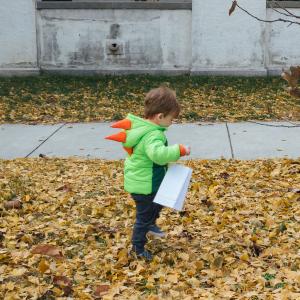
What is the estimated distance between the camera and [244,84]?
11953 mm

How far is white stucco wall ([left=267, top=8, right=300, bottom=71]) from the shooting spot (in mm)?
12695

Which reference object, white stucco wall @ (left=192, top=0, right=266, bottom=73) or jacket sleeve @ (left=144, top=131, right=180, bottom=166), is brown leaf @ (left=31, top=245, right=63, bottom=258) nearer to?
jacket sleeve @ (left=144, top=131, right=180, bottom=166)

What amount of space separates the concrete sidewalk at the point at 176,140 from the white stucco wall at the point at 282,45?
4.70 m

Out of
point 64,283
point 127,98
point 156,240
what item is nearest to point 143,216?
point 156,240

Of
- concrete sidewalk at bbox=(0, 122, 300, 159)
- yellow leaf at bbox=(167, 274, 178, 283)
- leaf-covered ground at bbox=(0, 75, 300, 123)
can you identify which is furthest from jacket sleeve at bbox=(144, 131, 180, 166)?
leaf-covered ground at bbox=(0, 75, 300, 123)

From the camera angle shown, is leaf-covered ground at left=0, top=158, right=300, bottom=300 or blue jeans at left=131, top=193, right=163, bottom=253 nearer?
leaf-covered ground at left=0, top=158, right=300, bottom=300

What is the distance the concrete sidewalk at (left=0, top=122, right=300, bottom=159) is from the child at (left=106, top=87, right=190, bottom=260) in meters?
3.14

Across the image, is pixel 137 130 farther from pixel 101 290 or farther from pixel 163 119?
pixel 101 290

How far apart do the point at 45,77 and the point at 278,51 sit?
4955mm

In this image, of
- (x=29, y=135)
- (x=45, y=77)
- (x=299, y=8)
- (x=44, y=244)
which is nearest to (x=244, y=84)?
(x=299, y=8)

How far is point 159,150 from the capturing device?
3463mm

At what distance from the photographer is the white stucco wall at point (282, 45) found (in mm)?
12695

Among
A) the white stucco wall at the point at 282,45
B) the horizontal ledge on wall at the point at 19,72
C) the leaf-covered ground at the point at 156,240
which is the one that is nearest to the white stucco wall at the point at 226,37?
the white stucco wall at the point at 282,45

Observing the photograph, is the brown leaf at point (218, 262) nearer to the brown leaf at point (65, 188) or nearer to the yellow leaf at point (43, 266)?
the yellow leaf at point (43, 266)
